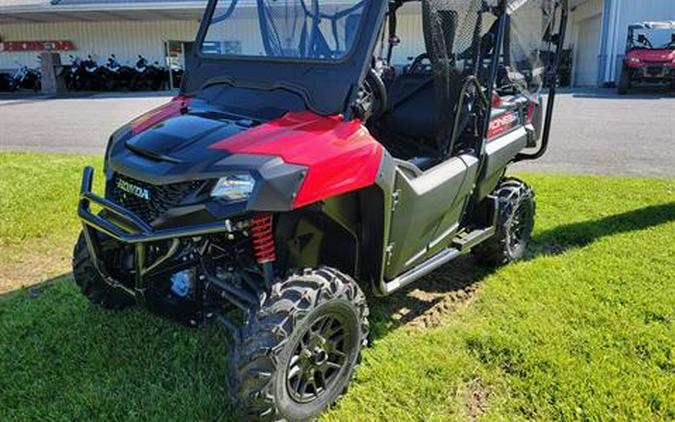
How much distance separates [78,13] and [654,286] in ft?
78.2

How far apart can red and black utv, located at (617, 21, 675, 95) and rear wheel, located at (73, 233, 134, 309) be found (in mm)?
17175

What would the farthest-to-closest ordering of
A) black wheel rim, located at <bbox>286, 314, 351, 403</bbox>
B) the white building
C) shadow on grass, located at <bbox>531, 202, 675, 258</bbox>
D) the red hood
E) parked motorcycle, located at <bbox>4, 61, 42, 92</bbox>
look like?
parked motorcycle, located at <bbox>4, 61, 42, 92</bbox>
the white building
the red hood
shadow on grass, located at <bbox>531, 202, 675, 258</bbox>
black wheel rim, located at <bbox>286, 314, 351, 403</bbox>

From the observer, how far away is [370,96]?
283 centimetres

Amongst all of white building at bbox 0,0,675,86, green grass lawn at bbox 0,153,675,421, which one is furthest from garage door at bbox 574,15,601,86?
green grass lawn at bbox 0,153,675,421

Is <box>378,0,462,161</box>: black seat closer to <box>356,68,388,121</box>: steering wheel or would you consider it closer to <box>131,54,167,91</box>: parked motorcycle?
<box>356,68,388,121</box>: steering wheel

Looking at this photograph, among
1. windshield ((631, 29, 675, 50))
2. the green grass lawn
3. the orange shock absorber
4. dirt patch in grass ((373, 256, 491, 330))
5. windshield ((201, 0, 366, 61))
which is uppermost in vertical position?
windshield ((201, 0, 366, 61))

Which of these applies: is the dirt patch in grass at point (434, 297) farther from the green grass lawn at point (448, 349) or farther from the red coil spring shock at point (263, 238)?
the red coil spring shock at point (263, 238)

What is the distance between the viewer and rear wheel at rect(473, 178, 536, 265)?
4070mm

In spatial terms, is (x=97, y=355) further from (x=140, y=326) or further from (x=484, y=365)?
(x=484, y=365)

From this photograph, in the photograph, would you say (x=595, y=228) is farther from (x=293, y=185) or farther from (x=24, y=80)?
(x=24, y=80)

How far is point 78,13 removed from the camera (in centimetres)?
2297

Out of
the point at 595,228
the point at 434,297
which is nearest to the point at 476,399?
the point at 434,297

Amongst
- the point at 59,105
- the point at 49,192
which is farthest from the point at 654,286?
the point at 59,105

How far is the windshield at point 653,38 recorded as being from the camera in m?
17.5
